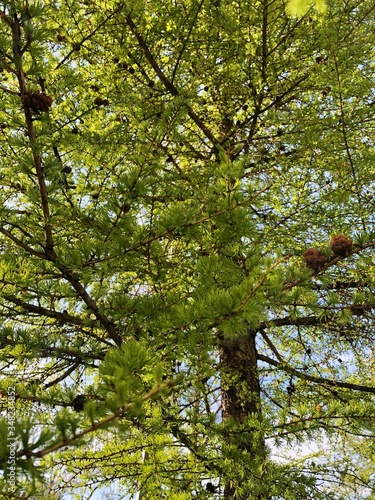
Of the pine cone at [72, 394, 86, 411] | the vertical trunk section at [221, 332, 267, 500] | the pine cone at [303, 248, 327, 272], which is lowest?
the pine cone at [72, 394, 86, 411]

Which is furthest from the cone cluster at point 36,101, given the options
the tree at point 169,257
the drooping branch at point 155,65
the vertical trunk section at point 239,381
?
the vertical trunk section at point 239,381

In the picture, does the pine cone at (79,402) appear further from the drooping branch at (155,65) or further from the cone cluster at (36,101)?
the drooping branch at (155,65)

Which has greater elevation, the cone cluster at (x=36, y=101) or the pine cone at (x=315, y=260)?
the cone cluster at (x=36, y=101)

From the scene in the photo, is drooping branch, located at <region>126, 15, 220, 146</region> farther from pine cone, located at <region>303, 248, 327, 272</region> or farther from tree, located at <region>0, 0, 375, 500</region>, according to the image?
pine cone, located at <region>303, 248, 327, 272</region>

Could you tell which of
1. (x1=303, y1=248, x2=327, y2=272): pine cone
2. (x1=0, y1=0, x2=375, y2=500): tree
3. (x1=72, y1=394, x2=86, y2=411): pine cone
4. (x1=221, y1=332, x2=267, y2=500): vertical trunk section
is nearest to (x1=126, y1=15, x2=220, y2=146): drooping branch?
(x1=0, y1=0, x2=375, y2=500): tree

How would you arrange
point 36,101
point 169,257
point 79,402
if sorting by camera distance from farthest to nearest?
1. point 169,257
2. point 79,402
3. point 36,101

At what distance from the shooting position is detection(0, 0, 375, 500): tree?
1.67 meters

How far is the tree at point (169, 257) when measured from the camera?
1667 mm

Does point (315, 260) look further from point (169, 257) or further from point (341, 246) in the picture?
point (169, 257)

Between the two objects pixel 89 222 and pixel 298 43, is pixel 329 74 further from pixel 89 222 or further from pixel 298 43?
pixel 89 222

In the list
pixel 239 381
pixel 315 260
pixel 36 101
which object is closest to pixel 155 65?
pixel 36 101

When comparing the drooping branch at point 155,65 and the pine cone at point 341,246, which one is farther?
the drooping branch at point 155,65

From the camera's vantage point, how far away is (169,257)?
3.22m

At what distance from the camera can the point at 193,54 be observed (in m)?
4.16
